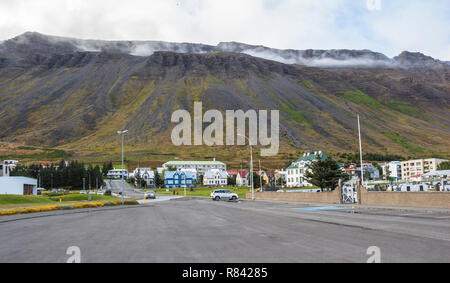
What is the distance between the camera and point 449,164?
137500 mm

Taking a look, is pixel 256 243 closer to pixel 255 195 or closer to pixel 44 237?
pixel 44 237

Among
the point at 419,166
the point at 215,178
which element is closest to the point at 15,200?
the point at 215,178

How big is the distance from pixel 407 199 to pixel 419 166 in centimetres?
15849

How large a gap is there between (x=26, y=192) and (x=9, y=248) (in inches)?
2818

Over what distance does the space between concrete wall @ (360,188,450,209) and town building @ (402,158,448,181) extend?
140014 millimetres

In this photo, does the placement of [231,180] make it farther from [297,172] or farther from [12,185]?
[12,185]

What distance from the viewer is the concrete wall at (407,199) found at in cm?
2972

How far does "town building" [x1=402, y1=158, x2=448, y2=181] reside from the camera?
548ft

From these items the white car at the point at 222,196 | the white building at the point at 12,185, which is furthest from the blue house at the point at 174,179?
the white car at the point at 222,196

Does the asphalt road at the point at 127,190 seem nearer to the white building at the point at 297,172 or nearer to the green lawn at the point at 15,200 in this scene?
the green lawn at the point at 15,200
